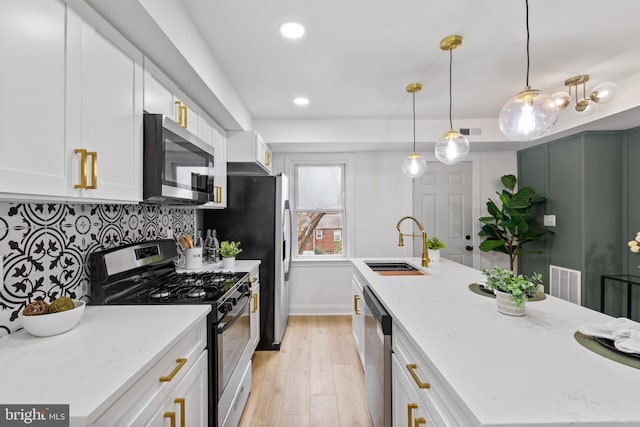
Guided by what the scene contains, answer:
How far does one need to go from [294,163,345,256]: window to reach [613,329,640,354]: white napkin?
11.5 ft

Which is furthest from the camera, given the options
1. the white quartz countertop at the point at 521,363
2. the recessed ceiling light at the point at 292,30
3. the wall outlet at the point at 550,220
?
the wall outlet at the point at 550,220

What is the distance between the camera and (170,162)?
1.70m

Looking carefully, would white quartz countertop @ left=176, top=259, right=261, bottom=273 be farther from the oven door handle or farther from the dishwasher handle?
the dishwasher handle

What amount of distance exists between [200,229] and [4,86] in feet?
7.73

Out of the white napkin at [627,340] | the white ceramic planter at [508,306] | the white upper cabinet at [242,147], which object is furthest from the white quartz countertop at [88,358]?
the white upper cabinet at [242,147]

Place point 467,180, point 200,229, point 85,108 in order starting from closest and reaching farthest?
1. point 85,108
2. point 200,229
3. point 467,180

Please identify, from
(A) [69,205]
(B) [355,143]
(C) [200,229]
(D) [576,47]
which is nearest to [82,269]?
(A) [69,205]

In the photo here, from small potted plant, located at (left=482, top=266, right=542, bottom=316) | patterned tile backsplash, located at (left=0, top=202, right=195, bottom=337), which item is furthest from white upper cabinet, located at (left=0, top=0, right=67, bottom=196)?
small potted plant, located at (left=482, top=266, right=542, bottom=316)

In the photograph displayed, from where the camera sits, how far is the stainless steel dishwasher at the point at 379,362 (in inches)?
58.6

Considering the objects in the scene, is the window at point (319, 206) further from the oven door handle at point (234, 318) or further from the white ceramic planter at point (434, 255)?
the oven door handle at point (234, 318)

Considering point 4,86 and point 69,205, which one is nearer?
point 4,86

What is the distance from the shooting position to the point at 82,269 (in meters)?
1.55

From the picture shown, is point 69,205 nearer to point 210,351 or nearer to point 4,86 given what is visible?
point 4,86

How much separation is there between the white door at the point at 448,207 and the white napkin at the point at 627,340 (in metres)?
3.36
